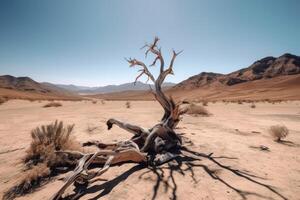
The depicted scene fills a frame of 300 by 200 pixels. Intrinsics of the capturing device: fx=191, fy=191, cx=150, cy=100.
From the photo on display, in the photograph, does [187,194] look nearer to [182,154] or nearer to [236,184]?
[236,184]

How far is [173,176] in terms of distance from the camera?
3805 mm

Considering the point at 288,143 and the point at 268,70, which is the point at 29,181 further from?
the point at 268,70

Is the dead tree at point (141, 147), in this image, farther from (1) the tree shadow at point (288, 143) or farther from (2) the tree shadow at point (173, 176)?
(1) the tree shadow at point (288, 143)

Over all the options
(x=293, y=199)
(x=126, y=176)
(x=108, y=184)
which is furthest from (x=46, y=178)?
(x=293, y=199)

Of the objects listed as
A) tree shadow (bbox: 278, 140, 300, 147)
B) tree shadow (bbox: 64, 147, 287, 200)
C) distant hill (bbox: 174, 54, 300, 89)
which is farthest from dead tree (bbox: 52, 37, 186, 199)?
distant hill (bbox: 174, 54, 300, 89)

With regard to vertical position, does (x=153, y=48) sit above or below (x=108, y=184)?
above

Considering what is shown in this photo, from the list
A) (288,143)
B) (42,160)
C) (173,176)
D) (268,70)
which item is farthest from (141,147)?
(268,70)

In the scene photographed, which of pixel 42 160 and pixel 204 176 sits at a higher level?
pixel 42 160

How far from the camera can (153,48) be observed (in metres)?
6.85

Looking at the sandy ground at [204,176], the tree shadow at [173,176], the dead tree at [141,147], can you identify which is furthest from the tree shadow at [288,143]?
the dead tree at [141,147]

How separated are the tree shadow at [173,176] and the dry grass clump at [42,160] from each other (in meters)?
0.99

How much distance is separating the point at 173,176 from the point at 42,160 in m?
3.00

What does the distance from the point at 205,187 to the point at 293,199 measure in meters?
1.34

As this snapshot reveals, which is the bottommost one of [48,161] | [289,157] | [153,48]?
[289,157]
